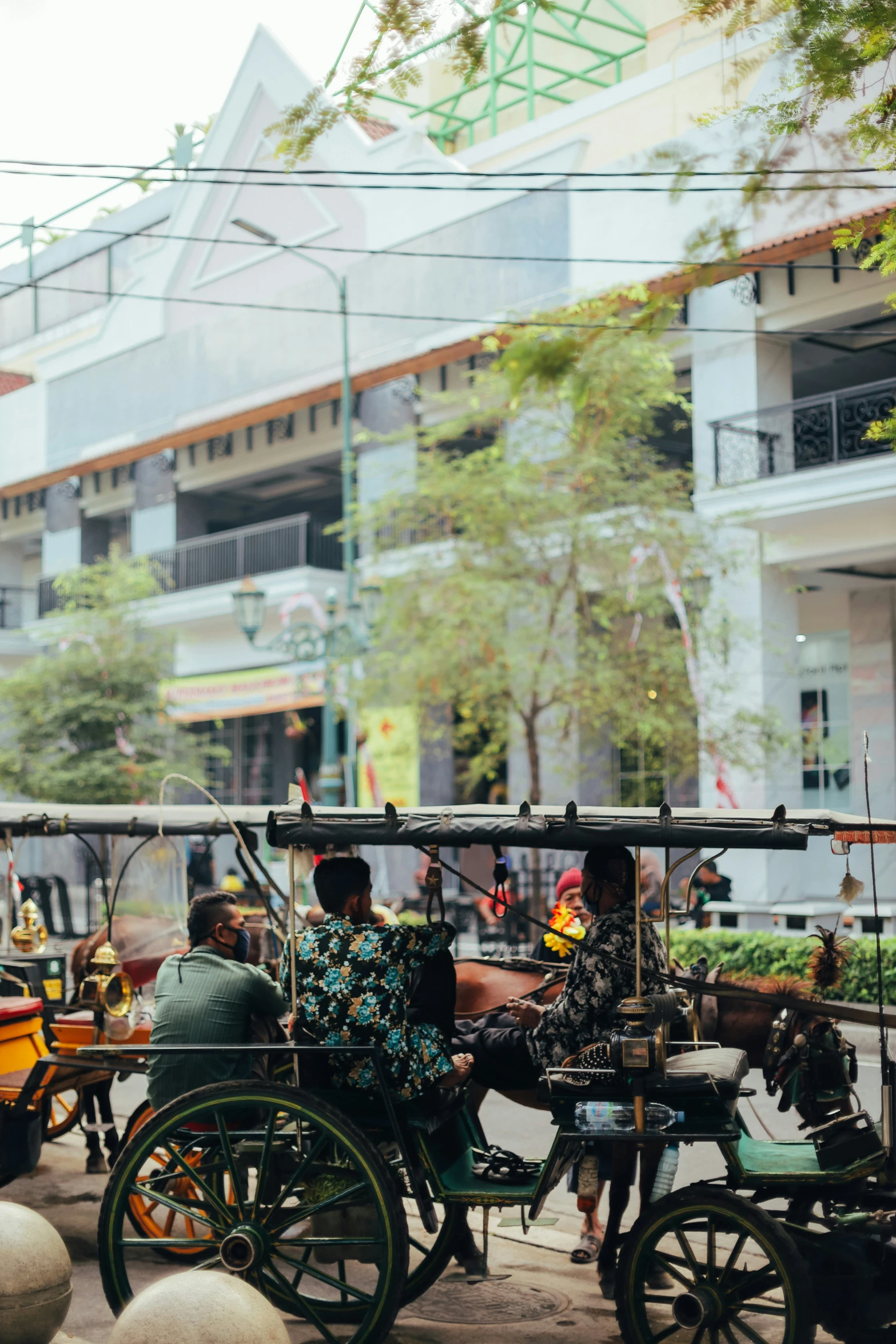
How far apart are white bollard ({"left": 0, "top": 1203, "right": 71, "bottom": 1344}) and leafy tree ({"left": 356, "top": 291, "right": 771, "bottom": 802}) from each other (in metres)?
12.7

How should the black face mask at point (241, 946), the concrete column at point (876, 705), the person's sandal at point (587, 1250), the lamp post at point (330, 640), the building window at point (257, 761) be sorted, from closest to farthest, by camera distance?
1. the black face mask at point (241, 946)
2. the person's sandal at point (587, 1250)
3. the lamp post at point (330, 640)
4. the concrete column at point (876, 705)
5. the building window at point (257, 761)

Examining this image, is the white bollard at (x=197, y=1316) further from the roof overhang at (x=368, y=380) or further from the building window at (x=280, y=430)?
the building window at (x=280, y=430)

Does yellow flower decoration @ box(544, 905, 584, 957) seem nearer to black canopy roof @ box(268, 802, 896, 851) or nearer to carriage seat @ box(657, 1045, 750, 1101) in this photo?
carriage seat @ box(657, 1045, 750, 1101)

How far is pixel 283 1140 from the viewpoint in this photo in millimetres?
5398

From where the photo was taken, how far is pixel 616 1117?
5.12 meters

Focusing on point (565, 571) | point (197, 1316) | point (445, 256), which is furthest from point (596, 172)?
point (197, 1316)

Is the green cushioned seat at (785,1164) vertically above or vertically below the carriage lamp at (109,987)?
below

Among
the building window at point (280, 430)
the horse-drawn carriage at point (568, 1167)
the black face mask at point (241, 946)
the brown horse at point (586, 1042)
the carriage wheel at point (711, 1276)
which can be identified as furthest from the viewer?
the building window at point (280, 430)

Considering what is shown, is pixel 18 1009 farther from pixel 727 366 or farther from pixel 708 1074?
pixel 727 366

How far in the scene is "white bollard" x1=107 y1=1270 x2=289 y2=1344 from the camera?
4.04 m

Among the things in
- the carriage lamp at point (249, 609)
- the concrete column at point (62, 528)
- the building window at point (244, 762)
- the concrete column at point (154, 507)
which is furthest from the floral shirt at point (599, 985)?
the concrete column at point (62, 528)

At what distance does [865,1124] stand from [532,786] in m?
12.1

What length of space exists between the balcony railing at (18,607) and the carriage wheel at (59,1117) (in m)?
27.2

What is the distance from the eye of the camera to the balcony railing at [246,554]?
91.1ft
